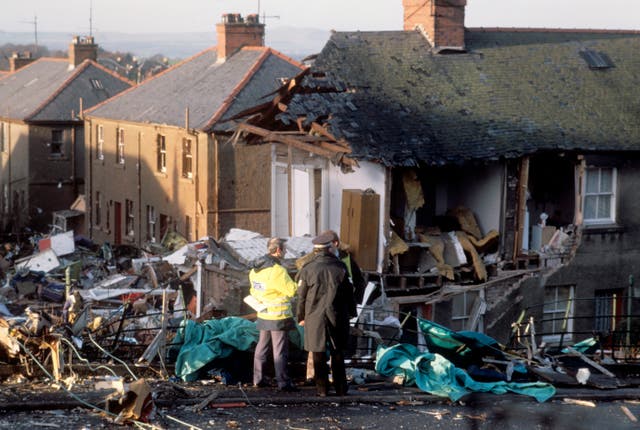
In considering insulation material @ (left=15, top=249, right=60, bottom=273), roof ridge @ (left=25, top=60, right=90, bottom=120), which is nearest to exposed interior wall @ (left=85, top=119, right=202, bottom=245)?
roof ridge @ (left=25, top=60, right=90, bottom=120)

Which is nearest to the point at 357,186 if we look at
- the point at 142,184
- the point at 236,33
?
the point at 236,33

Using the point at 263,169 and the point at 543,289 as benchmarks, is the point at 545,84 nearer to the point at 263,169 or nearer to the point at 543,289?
the point at 543,289

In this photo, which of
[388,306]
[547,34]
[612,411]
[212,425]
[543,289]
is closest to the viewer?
[212,425]

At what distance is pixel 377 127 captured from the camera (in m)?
22.9

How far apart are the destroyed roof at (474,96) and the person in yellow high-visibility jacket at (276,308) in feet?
31.0

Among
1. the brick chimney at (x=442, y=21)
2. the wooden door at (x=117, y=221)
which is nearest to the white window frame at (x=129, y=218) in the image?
the wooden door at (x=117, y=221)

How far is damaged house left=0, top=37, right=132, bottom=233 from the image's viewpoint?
159 ft

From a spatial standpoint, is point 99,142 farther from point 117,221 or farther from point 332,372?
point 332,372

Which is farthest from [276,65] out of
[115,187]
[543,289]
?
[543,289]

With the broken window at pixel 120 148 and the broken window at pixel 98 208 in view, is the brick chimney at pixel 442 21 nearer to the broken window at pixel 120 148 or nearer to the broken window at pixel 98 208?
the broken window at pixel 120 148

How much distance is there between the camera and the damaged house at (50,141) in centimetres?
4853

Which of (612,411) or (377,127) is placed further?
(377,127)

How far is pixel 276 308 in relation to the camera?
1253cm

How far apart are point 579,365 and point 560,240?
9.51 metres
